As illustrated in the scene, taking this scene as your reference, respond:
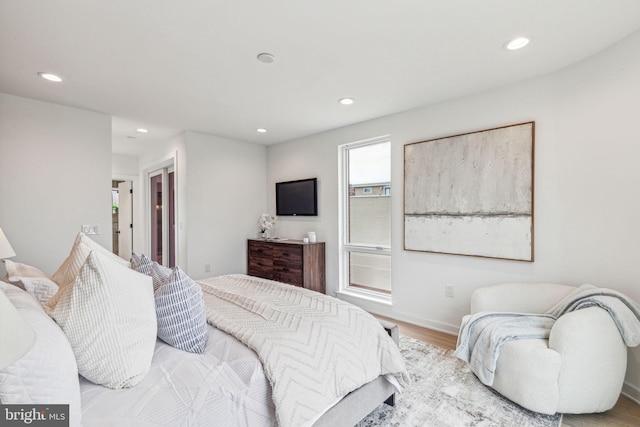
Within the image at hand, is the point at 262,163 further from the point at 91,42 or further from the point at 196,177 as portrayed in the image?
the point at 91,42

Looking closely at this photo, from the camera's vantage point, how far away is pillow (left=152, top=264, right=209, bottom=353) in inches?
55.2

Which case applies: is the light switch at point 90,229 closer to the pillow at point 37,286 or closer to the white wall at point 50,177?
the white wall at point 50,177

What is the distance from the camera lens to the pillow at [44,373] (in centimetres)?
79

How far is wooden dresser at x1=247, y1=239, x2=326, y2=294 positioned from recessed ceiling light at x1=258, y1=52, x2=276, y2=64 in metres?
2.40

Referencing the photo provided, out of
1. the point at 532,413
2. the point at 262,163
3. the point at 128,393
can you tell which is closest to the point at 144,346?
the point at 128,393

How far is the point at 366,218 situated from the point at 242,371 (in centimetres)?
297

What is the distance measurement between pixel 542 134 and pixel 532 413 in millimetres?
2152

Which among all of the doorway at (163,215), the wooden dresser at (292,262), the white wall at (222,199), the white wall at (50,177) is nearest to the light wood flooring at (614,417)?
the wooden dresser at (292,262)

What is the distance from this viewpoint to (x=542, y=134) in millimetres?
2611

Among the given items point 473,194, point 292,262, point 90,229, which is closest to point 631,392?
point 473,194

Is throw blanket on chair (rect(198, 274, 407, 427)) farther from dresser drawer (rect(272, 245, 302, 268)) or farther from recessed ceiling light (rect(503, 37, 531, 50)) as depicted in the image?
recessed ceiling light (rect(503, 37, 531, 50))

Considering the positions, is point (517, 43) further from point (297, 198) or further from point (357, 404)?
point (297, 198)

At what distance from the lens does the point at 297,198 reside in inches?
184

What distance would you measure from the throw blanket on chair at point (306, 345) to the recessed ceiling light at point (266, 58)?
1.75 metres
